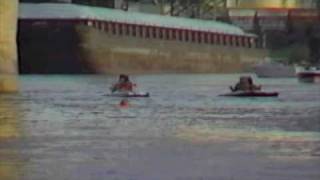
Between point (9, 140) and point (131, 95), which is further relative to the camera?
point (131, 95)

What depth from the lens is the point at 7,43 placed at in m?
70.0

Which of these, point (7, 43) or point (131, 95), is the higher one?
point (7, 43)

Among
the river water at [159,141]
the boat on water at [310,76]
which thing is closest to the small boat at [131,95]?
the river water at [159,141]

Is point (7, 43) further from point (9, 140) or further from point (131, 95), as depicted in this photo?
A: point (9, 140)

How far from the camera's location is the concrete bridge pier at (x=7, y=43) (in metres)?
68.9

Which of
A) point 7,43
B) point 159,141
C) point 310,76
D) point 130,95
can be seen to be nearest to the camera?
point 159,141

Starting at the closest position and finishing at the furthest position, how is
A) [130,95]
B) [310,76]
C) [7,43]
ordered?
1. [130,95]
2. [7,43]
3. [310,76]

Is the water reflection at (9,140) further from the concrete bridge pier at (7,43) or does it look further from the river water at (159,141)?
the concrete bridge pier at (7,43)

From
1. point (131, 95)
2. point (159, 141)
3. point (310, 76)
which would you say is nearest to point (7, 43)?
point (131, 95)

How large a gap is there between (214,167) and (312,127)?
41.9 ft

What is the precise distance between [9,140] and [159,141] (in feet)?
11.8

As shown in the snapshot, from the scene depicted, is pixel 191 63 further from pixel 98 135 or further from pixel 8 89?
pixel 98 135

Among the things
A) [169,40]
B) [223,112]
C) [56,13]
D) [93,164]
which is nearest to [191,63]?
[169,40]

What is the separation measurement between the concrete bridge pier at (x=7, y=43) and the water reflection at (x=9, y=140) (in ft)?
51.0
